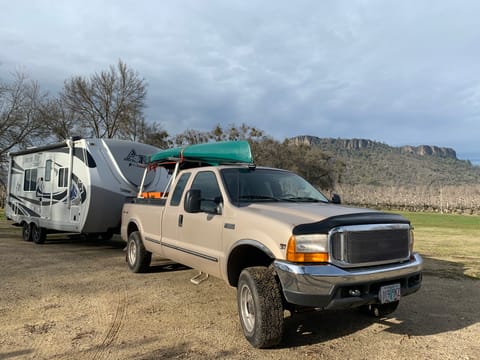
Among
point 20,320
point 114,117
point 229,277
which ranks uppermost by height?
point 114,117

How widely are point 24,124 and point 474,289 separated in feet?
71.2

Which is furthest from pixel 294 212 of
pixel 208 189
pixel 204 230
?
pixel 208 189

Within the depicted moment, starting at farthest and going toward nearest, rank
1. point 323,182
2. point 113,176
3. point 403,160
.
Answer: point 403,160, point 323,182, point 113,176

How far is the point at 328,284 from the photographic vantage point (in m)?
3.71

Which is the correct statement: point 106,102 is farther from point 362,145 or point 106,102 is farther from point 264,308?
point 362,145

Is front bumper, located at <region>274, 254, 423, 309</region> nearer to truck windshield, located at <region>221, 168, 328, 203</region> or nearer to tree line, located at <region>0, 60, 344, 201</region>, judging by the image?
truck windshield, located at <region>221, 168, 328, 203</region>

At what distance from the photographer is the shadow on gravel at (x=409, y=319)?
4617 mm

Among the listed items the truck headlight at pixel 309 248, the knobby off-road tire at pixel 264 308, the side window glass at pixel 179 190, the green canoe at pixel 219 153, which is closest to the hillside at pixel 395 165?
the green canoe at pixel 219 153

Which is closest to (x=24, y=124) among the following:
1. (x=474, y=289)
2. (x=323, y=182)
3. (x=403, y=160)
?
(x=474, y=289)

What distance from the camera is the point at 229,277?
4773 mm

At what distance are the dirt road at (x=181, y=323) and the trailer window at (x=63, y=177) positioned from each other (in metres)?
3.11

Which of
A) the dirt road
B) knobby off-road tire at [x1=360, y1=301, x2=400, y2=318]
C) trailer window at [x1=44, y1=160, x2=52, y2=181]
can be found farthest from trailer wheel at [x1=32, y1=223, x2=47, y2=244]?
knobby off-road tire at [x1=360, y1=301, x2=400, y2=318]

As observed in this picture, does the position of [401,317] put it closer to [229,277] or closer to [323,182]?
[229,277]

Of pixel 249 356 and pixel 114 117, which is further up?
pixel 114 117
